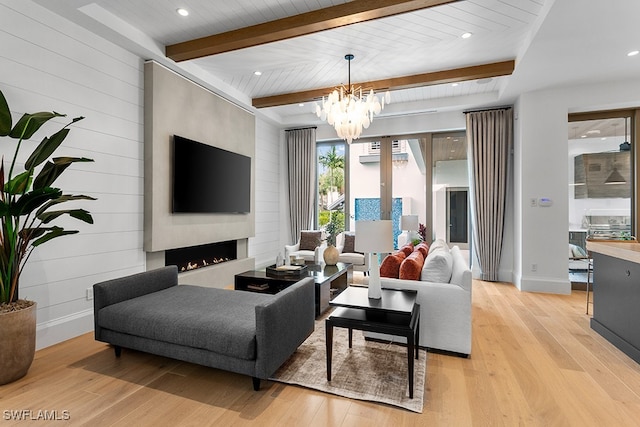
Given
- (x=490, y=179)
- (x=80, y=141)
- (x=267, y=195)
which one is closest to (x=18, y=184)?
(x=80, y=141)

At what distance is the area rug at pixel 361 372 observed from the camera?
6.70 feet

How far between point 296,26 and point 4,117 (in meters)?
2.36

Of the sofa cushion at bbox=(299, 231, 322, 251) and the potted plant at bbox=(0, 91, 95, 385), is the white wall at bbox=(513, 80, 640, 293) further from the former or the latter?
the potted plant at bbox=(0, 91, 95, 385)

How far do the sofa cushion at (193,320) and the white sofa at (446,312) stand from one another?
1.34m

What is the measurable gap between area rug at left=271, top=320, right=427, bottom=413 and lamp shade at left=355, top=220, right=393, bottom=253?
0.90m

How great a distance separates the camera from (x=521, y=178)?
185 inches

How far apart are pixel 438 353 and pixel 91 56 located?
4.23 m

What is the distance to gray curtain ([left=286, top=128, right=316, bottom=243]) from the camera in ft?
21.3

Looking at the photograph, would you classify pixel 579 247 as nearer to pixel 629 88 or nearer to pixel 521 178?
pixel 521 178

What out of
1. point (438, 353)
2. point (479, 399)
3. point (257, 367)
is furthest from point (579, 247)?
point (257, 367)

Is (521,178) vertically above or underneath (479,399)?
above

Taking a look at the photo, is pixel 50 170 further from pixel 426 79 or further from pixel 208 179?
pixel 426 79

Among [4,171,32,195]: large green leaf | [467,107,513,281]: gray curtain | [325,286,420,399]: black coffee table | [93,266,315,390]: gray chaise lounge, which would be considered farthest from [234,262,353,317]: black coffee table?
[467,107,513,281]: gray curtain

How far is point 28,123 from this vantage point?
2230 mm
